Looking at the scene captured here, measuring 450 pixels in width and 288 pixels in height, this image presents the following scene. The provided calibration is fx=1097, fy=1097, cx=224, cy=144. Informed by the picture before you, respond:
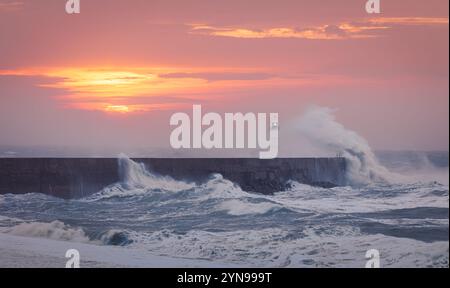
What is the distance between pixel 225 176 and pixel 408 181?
2.38 metres

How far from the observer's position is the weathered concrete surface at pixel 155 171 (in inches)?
557

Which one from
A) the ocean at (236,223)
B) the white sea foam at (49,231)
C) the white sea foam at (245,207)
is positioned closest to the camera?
the ocean at (236,223)

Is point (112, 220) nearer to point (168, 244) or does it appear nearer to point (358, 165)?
point (168, 244)

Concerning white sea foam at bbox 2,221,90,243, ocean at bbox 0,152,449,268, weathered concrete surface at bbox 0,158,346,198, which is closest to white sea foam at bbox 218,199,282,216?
ocean at bbox 0,152,449,268

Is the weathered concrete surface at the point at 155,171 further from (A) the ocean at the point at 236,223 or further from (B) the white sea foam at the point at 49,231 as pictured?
(B) the white sea foam at the point at 49,231

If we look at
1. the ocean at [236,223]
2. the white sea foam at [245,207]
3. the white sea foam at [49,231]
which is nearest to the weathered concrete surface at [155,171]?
the ocean at [236,223]

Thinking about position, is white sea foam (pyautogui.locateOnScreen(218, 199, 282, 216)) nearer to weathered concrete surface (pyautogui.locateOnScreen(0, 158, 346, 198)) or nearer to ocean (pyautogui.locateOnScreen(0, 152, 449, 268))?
ocean (pyautogui.locateOnScreen(0, 152, 449, 268))

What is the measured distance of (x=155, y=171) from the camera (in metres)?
14.6

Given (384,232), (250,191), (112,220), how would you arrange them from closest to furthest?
1. (384,232)
2. (112,220)
3. (250,191)

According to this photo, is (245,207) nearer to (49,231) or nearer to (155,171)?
(155,171)

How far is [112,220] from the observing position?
1327 cm

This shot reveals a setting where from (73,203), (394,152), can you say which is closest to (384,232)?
(394,152)

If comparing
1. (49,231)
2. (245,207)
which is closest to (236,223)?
(245,207)

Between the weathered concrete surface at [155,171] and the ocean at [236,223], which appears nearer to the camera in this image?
the ocean at [236,223]
